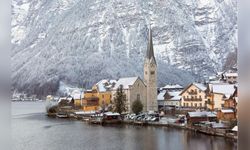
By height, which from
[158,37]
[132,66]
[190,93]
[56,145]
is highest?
[158,37]

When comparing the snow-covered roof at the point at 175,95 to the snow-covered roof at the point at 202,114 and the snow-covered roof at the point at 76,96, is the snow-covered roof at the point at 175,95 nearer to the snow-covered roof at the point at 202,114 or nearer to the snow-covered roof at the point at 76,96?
the snow-covered roof at the point at 202,114

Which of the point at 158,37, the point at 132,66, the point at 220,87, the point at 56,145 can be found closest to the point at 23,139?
the point at 56,145

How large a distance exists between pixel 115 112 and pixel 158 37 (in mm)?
879

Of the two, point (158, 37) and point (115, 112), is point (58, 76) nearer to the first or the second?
point (115, 112)

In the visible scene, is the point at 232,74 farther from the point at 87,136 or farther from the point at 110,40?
the point at 87,136

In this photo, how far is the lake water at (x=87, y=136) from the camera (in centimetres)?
294

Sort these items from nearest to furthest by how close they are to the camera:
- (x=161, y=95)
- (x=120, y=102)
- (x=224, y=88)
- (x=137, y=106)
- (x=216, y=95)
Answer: (x=224, y=88)
(x=216, y=95)
(x=161, y=95)
(x=137, y=106)
(x=120, y=102)

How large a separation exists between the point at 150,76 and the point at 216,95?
656 mm

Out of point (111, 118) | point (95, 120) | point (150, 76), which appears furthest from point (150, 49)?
point (95, 120)

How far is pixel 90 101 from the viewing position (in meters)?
3.39

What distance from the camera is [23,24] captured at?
295 cm

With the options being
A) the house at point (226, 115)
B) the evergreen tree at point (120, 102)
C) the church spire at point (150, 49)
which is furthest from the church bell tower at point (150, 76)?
the house at point (226, 115)
